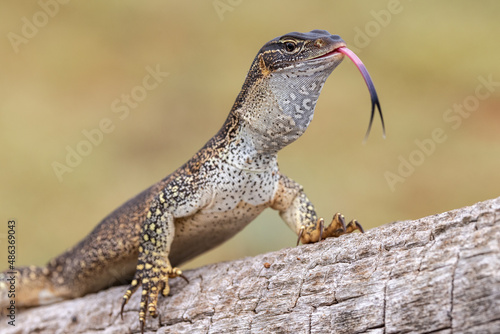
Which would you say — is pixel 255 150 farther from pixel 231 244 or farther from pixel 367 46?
pixel 367 46

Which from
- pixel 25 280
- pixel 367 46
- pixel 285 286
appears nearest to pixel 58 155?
pixel 25 280

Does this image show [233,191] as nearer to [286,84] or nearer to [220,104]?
[286,84]

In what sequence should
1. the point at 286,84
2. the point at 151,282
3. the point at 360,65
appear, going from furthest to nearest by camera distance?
the point at 151,282, the point at 286,84, the point at 360,65

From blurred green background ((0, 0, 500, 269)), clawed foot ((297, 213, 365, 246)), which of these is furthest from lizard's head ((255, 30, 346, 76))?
blurred green background ((0, 0, 500, 269))

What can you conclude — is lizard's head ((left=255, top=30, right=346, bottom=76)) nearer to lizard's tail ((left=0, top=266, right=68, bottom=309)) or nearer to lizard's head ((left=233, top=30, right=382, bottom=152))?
lizard's head ((left=233, top=30, right=382, bottom=152))

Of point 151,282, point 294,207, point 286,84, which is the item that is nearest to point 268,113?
point 286,84
